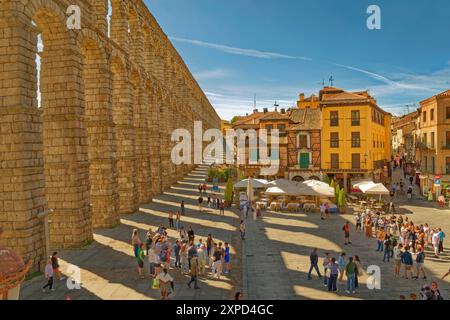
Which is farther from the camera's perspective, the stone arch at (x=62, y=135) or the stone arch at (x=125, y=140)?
the stone arch at (x=125, y=140)

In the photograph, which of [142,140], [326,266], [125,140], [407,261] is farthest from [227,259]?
[142,140]

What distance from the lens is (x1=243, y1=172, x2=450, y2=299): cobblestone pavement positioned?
13188mm

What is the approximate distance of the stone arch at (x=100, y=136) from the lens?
22.5m

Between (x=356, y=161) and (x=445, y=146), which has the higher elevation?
(x=445, y=146)

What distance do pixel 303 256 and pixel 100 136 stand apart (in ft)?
46.5

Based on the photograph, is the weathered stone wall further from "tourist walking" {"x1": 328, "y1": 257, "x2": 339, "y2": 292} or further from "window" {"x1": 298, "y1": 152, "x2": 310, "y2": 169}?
"window" {"x1": 298, "y1": 152, "x2": 310, "y2": 169}

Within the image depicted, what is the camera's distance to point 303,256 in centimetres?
1780

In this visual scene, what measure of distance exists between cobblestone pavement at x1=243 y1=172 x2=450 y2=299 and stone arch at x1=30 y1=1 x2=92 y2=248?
907 cm

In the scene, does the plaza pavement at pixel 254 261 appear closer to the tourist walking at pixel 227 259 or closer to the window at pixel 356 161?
the tourist walking at pixel 227 259

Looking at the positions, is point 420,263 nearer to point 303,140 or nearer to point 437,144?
point 303,140

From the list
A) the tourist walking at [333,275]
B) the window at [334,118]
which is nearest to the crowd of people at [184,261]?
the tourist walking at [333,275]

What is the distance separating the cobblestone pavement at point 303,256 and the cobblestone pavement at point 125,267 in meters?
1.02

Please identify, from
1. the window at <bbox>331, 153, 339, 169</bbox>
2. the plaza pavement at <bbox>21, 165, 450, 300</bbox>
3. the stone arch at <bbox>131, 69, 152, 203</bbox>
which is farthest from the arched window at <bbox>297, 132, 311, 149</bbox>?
the stone arch at <bbox>131, 69, 152, 203</bbox>

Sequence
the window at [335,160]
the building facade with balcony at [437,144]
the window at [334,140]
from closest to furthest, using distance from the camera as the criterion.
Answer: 1. the building facade with balcony at [437,144]
2. the window at [334,140]
3. the window at [335,160]
